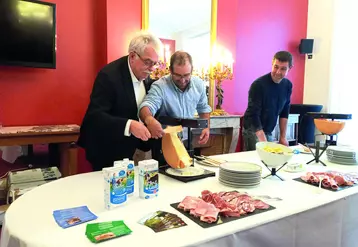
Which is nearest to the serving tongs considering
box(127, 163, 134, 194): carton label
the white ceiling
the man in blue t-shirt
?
box(127, 163, 134, 194): carton label

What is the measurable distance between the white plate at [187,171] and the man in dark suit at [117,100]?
11.8 inches

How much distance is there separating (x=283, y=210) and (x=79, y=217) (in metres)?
0.68

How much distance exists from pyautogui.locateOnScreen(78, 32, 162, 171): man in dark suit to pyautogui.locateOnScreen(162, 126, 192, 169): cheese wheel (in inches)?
10.2

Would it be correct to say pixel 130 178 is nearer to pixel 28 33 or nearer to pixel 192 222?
pixel 192 222

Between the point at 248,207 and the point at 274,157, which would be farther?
the point at 274,157

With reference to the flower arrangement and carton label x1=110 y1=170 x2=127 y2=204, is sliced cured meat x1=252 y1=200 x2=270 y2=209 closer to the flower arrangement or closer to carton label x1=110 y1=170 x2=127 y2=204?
carton label x1=110 y1=170 x2=127 y2=204

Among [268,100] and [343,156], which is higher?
[268,100]

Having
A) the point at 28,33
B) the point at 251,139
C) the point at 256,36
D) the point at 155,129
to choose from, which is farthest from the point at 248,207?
the point at 256,36

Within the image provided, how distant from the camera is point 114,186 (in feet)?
3.24

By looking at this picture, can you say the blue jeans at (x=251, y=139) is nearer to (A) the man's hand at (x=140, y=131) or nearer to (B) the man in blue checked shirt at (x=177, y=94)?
(B) the man in blue checked shirt at (x=177, y=94)

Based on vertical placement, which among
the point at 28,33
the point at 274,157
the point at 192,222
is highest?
the point at 28,33

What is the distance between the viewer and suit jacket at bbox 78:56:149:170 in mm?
1610

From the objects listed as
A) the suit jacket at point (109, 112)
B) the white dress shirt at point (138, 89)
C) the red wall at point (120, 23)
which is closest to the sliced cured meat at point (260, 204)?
the suit jacket at point (109, 112)

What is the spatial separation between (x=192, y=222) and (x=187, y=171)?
1.69ft
